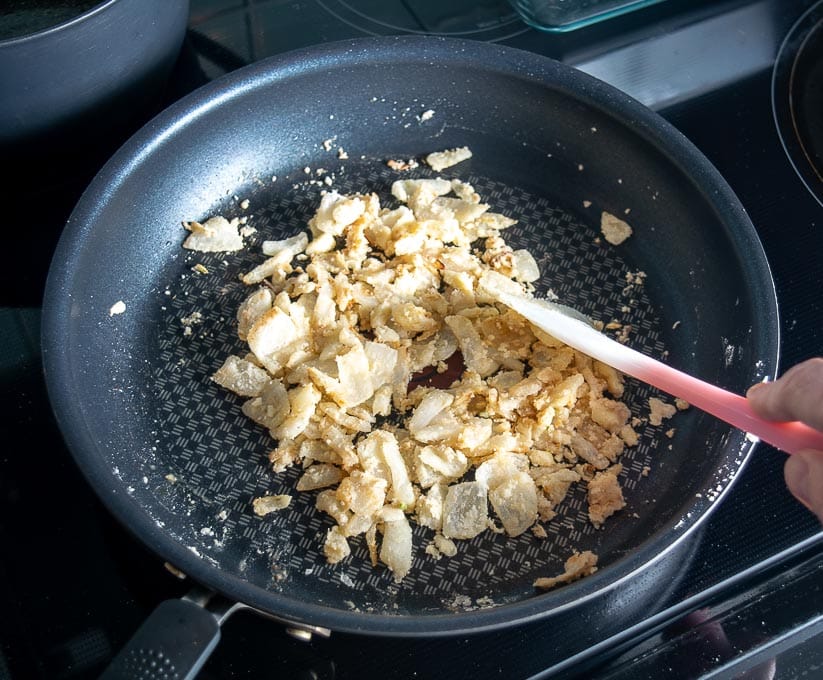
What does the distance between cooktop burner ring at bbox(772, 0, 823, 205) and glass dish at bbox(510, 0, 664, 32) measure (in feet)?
0.70

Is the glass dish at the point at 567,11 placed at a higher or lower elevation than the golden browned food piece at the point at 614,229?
higher

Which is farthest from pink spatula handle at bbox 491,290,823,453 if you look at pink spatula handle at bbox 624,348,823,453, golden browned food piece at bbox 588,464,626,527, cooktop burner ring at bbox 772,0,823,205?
cooktop burner ring at bbox 772,0,823,205

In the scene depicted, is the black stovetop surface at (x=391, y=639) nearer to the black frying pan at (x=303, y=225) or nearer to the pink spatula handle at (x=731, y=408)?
the black frying pan at (x=303, y=225)

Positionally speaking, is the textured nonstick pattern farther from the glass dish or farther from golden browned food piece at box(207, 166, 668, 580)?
the glass dish

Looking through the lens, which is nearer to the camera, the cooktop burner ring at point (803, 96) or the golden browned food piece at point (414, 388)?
the golden browned food piece at point (414, 388)

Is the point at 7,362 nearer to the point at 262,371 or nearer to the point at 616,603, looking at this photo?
the point at 262,371

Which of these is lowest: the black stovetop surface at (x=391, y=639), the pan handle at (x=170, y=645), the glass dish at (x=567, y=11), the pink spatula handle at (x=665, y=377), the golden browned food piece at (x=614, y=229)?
the black stovetop surface at (x=391, y=639)

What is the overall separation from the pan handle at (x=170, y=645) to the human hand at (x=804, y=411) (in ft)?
1.47

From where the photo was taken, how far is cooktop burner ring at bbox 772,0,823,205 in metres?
1.10

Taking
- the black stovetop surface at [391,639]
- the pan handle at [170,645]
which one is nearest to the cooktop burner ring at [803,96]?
the black stovetop surface at [391,639]

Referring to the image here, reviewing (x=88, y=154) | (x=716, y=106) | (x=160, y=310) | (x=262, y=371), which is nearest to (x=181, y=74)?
(x=88, y=154)

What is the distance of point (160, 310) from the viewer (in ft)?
3.21

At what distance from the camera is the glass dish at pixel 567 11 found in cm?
117

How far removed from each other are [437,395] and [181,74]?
0.58 meters
